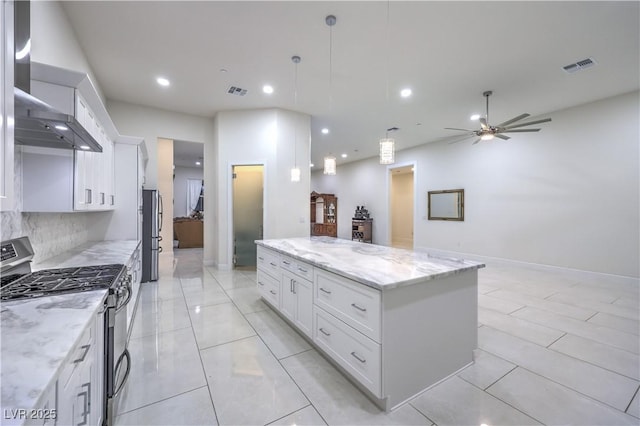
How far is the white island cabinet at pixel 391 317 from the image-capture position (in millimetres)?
1636

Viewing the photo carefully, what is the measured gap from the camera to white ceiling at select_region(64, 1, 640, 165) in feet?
8.74

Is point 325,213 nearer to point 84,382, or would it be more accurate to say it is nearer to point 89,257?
point 89,257

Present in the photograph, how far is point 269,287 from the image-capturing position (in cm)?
318

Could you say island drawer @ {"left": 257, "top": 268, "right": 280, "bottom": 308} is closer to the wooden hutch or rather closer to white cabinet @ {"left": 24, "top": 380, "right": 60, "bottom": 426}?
white cabinet @ {"left": 24, "top": 380, "right": 60, "bottom": 426}

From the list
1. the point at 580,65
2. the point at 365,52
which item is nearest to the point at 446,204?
the point at 580,65

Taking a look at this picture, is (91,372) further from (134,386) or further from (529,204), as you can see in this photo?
(529,204)

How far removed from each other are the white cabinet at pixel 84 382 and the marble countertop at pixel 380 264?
4.56ft

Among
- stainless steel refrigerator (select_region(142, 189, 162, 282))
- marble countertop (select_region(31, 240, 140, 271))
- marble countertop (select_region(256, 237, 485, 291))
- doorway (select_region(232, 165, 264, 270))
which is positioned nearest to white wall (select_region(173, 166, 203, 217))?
doorway (select_region(232, 165, 264, 270))

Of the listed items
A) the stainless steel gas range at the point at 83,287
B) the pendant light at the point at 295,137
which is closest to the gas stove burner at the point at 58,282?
the stainless steel gas range at the point at 83,287

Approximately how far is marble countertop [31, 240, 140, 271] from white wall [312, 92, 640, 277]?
6.98 meters

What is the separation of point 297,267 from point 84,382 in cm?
166

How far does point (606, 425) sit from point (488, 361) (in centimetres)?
70

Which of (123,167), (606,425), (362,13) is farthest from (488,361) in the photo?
(123,167)

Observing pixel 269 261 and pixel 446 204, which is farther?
pixel 446 204
